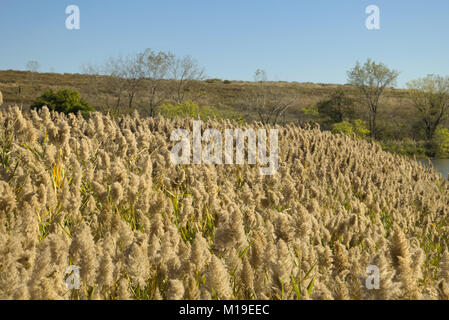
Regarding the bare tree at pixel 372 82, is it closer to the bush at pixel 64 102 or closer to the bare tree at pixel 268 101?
the bare tree at pixel 268 101

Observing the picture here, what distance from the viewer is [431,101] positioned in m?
53.2

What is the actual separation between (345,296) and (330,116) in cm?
5310

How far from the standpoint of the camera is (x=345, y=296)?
1.48 metres

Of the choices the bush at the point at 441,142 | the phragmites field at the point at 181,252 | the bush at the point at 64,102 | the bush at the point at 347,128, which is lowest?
the phragmites field at the point at 181,252

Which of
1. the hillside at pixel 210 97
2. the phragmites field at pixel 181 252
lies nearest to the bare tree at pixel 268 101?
the hillside at pixel 210 97

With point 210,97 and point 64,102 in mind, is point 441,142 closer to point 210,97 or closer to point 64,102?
point 64,102

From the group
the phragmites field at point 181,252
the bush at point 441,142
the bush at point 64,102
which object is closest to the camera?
the phragmites field at point 181,252

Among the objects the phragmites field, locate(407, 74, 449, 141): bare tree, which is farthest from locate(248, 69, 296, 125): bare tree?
the phragmites field

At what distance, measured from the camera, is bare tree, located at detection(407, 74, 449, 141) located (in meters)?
51.8

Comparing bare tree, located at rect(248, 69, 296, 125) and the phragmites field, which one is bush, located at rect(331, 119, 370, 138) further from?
the phragmites field

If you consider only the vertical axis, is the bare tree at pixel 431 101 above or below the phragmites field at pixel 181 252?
above

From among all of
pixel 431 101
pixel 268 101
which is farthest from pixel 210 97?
pixel 431 101

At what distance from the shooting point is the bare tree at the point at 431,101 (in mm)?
51781
